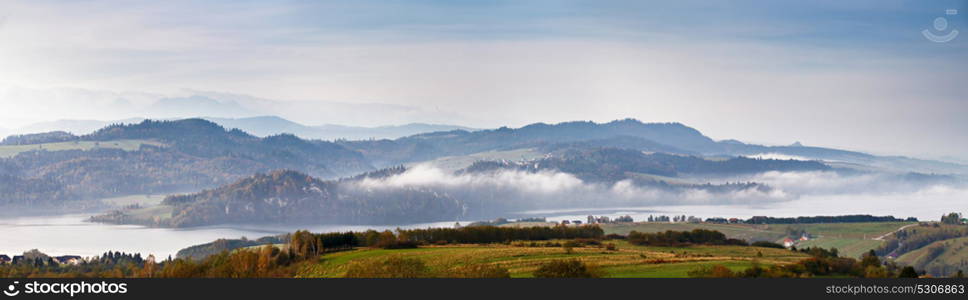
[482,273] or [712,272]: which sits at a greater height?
[482,273]

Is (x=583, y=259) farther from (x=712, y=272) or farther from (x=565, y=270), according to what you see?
(x=565, y=270)

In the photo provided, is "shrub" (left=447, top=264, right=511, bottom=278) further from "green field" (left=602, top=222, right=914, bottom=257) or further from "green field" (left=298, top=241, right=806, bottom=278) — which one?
"green field" (left=602, top=222, right=914, bottom=257)

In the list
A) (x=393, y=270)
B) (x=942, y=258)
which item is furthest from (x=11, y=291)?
(x=942, y=258)

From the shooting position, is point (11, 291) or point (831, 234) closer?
point (11, 291)

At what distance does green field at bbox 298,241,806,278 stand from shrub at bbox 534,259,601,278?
4.44 ft

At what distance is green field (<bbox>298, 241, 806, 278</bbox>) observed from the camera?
181 ft

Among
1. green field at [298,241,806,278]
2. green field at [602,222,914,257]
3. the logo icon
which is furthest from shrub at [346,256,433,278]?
green field at [602,222,914,257]

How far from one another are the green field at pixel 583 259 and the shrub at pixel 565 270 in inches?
53.2

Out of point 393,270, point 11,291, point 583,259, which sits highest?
point 11,291

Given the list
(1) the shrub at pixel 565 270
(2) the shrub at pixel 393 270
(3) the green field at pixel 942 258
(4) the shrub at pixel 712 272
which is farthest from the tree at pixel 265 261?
(3) the green field at pixel 942 258

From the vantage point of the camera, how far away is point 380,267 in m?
49.4

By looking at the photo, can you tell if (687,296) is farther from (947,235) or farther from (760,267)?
(947,235)

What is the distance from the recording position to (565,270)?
48.2 meters

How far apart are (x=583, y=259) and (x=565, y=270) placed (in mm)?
15153
